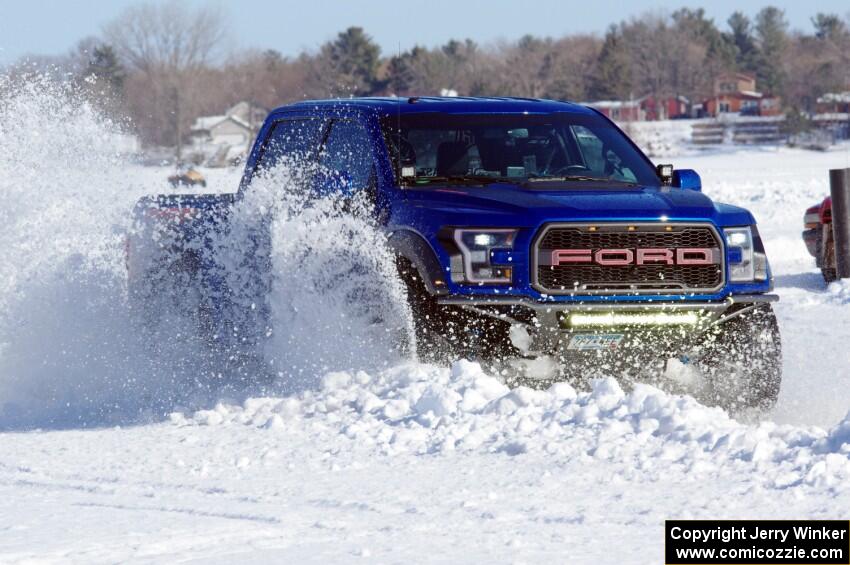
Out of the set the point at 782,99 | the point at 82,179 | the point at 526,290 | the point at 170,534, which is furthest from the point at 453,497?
the point at 782,99

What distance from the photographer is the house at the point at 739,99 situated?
121500mm

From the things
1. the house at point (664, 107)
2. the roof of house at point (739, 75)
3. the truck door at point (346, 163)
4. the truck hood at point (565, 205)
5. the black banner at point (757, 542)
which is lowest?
the black banner at point (757, 542)

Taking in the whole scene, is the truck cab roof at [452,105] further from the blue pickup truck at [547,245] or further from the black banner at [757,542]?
the black banner at [757,542]

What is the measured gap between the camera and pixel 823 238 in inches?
532

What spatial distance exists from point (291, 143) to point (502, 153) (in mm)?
1526

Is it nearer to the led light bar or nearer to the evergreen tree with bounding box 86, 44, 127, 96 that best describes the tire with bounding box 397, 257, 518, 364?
the led light bar

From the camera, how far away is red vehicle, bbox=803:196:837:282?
13.4 m

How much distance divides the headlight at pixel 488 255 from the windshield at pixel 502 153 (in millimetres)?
699

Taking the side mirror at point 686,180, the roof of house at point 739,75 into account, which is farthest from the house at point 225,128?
the side mirror at point 686,180

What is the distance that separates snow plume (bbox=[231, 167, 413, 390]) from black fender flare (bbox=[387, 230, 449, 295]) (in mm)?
104

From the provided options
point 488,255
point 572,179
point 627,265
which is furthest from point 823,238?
point 488,255

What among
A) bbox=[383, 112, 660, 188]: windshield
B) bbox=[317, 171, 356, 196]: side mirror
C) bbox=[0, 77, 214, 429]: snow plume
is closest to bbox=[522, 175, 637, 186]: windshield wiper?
bbox=[383, 112, 660, 188]: windshield

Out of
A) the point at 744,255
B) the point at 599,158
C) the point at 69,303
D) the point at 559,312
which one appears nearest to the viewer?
the point at 559,312

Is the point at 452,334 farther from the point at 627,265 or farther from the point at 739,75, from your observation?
the point at 739,75
